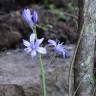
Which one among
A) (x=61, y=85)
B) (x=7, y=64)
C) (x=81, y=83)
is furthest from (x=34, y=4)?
(x=81, y=83)

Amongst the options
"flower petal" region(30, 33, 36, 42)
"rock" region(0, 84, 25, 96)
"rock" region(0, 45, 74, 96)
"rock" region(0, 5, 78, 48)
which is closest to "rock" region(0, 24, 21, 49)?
"rock" region(0, 5, 78, 48)

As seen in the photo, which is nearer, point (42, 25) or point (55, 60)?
point (55, 60)

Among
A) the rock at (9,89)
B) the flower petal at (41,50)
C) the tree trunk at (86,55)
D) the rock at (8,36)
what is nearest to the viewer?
the flower petal at (41,50)

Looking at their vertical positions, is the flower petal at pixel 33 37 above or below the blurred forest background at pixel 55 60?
above

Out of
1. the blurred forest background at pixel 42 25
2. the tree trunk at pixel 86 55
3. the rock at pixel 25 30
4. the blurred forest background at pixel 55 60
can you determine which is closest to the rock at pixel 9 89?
the blurred forest background at pixel 55 60

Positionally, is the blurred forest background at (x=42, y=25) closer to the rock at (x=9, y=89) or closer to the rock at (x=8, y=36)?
the rock at (x=8, y=36)

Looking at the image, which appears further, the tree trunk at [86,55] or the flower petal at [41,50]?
the tree trunk at [86,55]

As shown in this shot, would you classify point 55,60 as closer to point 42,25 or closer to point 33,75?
point 33,75

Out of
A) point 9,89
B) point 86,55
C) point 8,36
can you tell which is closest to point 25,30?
point 8,36
